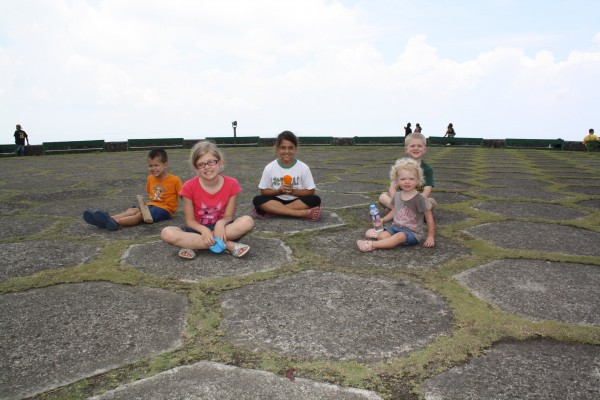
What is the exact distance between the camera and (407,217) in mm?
2957

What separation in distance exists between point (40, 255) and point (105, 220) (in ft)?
2.08

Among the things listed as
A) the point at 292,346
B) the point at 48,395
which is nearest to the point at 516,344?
the point at 292,346

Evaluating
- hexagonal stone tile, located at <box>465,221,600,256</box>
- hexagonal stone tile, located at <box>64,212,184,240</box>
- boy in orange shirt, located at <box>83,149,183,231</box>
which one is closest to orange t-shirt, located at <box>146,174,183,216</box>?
boy in orange shirt, located at <box>83,149,183,231</box>

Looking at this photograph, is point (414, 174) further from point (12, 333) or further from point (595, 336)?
point (12, 333)

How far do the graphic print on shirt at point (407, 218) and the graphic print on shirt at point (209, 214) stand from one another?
1254 millimetres

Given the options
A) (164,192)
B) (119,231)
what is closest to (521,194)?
(164,192)

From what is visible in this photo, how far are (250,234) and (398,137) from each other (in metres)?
16.4

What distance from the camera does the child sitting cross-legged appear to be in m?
2.73

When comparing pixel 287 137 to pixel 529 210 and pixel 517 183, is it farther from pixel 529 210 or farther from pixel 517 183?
pixel 517 183

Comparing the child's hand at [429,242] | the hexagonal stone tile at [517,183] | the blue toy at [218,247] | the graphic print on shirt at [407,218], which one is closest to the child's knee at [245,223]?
the blue toy at [218,247]

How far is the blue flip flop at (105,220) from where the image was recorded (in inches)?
125

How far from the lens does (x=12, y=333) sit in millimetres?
1655

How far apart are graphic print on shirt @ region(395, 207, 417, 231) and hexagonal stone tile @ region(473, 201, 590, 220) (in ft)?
3.76

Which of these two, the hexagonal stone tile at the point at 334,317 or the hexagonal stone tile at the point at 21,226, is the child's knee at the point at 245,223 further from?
the hexagonal stone tile at the point at 21,226
